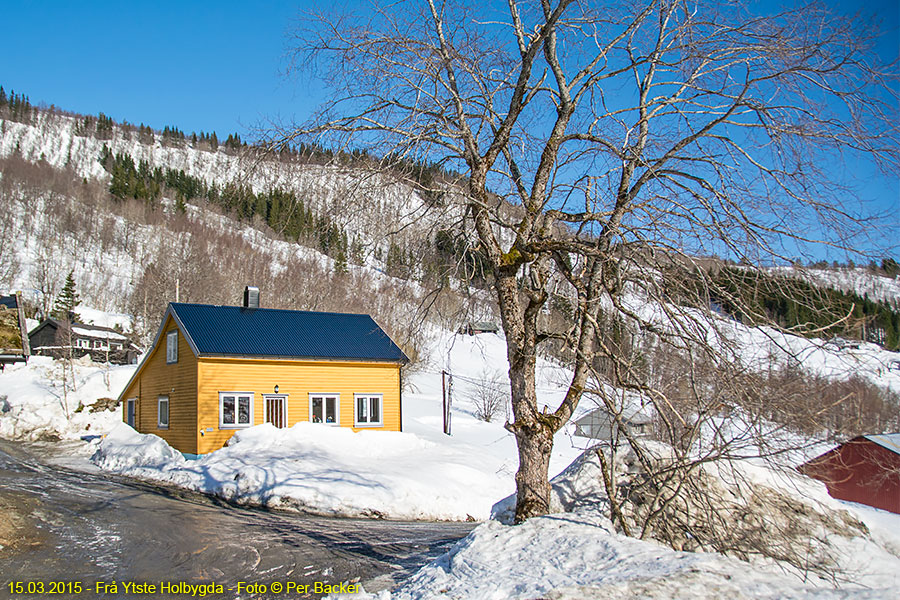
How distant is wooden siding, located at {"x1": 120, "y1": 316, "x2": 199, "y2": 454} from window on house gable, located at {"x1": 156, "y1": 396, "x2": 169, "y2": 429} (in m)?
0.20

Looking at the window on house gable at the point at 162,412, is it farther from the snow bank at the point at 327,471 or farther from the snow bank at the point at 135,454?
the snow bank at the point at 135,454

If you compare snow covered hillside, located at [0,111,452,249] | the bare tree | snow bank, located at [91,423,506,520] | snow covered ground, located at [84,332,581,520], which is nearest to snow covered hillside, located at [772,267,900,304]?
snow covered hillside, located at [0,111,452,249]

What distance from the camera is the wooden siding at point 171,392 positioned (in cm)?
2430

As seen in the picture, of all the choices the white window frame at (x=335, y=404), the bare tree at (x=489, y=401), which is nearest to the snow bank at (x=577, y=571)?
the white window frame at (x=335, y=404)

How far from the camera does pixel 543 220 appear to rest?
814 cm

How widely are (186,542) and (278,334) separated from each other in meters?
16.9

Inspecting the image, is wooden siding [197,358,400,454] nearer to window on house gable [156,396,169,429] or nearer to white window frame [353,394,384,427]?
white window frame [353,394,384,427]

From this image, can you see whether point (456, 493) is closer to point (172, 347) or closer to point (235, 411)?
point (235, 411)

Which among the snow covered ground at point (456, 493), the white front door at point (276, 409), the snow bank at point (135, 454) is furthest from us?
the white front door at point (276, 409)

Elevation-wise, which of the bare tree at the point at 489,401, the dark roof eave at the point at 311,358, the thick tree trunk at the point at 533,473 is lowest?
the bare tree at the point at 489,401

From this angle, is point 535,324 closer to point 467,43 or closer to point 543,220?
point 543,220

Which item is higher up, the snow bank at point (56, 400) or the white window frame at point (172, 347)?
the white window frame at point (172, 347)

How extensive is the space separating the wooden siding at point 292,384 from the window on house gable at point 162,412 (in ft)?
13.0

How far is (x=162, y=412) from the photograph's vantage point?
27.2 m
